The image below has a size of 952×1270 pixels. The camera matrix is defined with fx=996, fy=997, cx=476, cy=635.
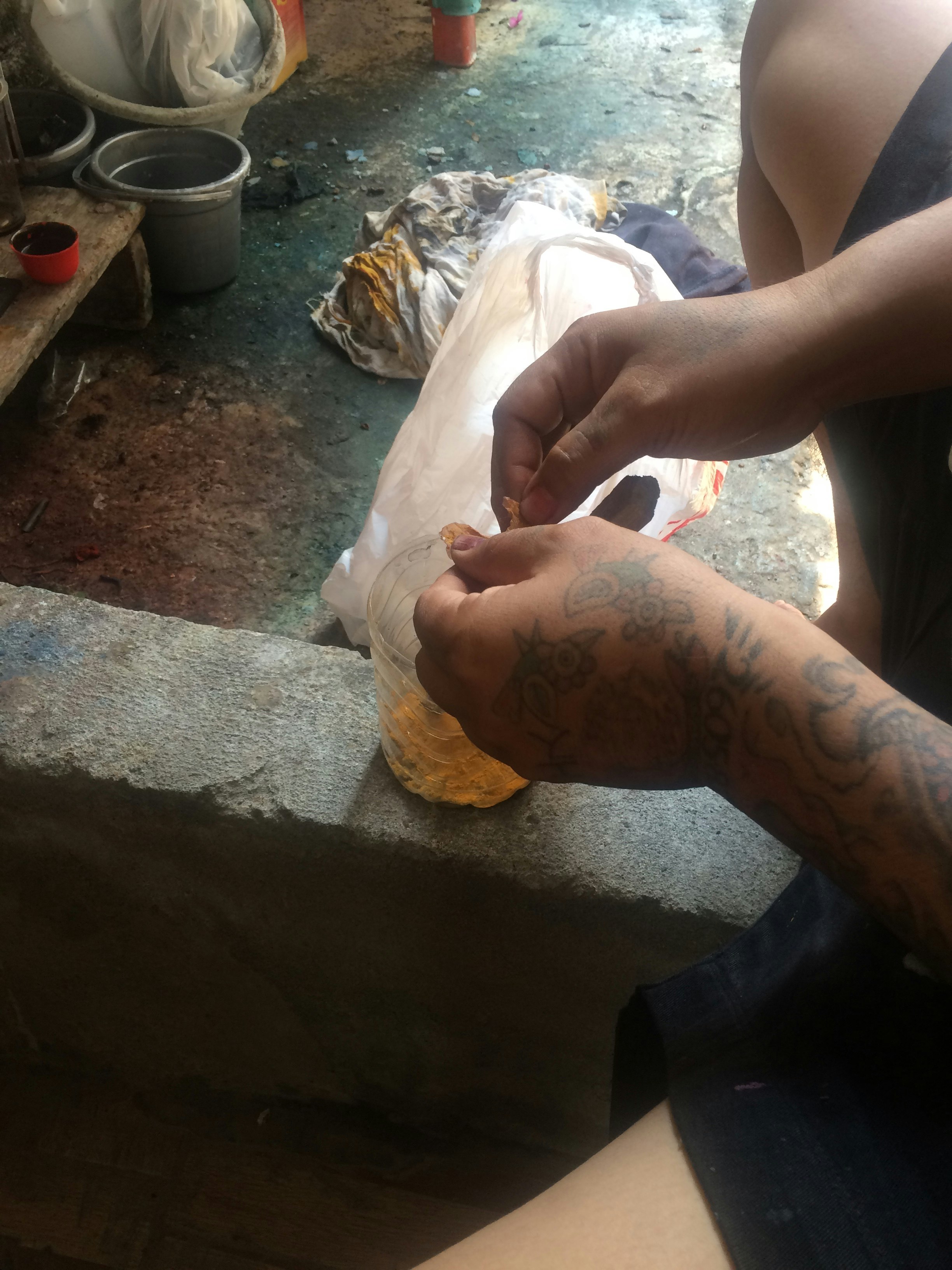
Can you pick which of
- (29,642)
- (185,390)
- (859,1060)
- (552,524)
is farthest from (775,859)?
(185,390)

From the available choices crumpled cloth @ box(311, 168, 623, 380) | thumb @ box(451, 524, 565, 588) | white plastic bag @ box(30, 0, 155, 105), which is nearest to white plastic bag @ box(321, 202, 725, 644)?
crumpled cloth @ box(311, 168, 623, 380)

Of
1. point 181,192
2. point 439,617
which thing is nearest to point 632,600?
point 439,617

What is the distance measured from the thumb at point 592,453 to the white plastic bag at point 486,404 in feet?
2.19

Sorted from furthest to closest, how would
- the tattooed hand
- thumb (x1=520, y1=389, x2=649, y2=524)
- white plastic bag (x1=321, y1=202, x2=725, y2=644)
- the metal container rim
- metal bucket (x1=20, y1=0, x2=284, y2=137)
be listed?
metal bucket (x1=20, y1=0, x2=284, y2=137)
the metal container rim
white plastic bag (x1=321, y1=202, x2=725, y2=644)
thumb (x1=520, y1=389, x2=649, y2=524)
the tattooed hand

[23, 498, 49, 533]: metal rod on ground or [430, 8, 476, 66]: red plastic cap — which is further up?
[430, 8, 476, 66]: red plastic cap

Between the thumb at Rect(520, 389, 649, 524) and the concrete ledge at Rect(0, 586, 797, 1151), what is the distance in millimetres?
404

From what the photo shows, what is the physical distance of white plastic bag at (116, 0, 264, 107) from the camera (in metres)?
3.20

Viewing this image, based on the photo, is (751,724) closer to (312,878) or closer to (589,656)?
(589,656)

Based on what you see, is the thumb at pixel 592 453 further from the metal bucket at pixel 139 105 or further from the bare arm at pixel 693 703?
the metal bucket at pixel 139 105

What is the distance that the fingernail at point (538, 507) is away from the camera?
1.14 meters

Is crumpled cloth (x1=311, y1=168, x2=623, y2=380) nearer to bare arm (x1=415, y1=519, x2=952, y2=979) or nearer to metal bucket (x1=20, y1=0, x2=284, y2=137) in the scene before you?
metal bucket (x1=20, y1=0, x2=284, y2=137)

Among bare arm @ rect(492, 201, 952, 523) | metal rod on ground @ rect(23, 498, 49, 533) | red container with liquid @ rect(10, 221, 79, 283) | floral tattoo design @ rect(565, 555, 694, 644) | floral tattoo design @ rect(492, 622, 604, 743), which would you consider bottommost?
metal rod on ground @ rect(23, 498, 49, 533)

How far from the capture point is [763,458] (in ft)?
8.59

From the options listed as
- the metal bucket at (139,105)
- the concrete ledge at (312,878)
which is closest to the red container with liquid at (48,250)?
the metal bucket at (139,105)
